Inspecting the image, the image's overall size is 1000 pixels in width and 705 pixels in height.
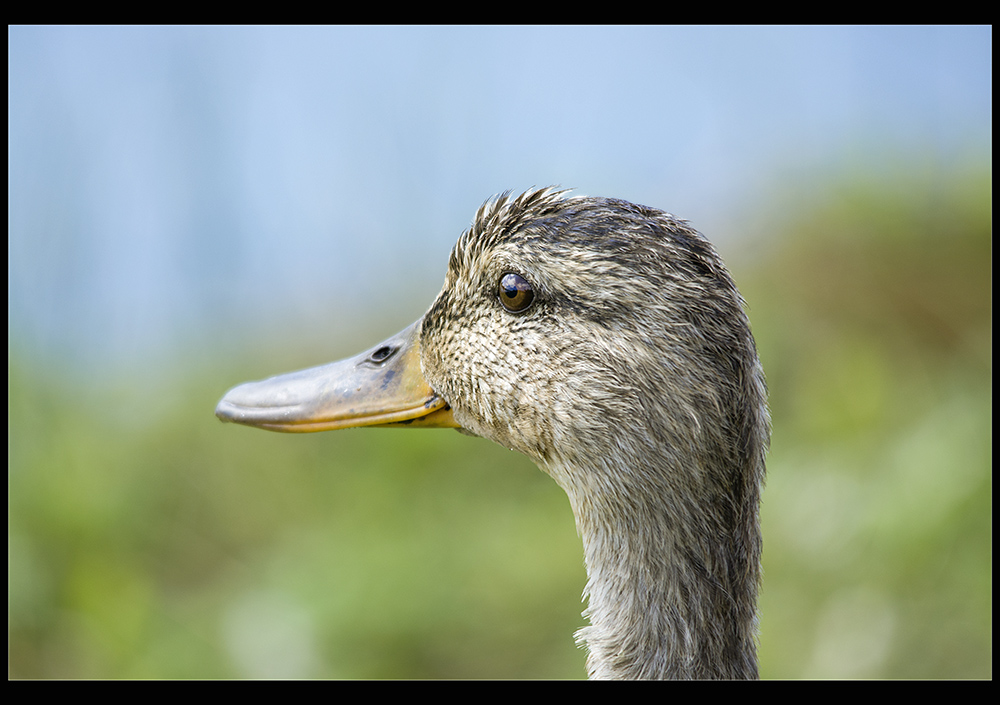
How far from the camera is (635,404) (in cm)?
162

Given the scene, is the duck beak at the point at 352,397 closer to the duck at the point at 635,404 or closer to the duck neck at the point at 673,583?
the duck at the point at 635,404

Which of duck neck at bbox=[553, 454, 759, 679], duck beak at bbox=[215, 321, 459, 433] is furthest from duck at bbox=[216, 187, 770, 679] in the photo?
duck beak at bbox=[215, 321, 459, 433]

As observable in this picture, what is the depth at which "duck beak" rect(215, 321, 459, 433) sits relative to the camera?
191 cm

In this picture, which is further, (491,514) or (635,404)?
(491,514)

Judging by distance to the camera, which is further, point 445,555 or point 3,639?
point 445,555

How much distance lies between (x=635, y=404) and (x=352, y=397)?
67cm

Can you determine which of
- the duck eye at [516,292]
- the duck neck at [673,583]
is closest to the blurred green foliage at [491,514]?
the duck neck at [673,583]

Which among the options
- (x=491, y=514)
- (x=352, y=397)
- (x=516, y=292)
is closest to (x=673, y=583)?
(x=516, y=292)

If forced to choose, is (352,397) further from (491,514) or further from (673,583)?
(491,514)

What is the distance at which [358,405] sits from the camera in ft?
6.32

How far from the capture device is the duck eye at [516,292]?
1696 mm
